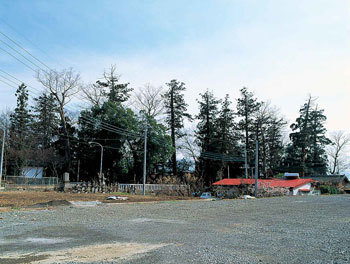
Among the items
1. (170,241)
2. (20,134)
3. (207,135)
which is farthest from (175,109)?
(170,241)

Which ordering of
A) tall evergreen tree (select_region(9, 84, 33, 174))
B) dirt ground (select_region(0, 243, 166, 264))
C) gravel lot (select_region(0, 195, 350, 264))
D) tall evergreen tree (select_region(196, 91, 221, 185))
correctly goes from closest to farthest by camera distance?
dirt ground (select_region(0, 243, 166, 264)), gravel lot (select_region(0, 195, 350, 264)), tall evergreen tree (select_region(9, 84, 33, 174)), tall evergreen tree (select_region(196, 91, 221, 185))

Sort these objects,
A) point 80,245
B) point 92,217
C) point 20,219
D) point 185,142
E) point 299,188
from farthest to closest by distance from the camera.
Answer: point 185,142 → point 299,188 → point 92,217 → point 20,219 → point 80,245

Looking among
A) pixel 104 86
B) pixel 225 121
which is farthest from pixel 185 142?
pixel 104 86

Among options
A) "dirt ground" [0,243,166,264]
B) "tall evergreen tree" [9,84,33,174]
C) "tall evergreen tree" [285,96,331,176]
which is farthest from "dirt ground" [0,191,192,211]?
"tall evergreen tree" [285,96,331,176]

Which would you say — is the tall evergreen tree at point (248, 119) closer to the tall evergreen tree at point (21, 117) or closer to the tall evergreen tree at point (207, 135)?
the tall evergreen tree at point (207, 135)

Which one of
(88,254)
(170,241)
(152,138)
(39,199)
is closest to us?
(88,254)

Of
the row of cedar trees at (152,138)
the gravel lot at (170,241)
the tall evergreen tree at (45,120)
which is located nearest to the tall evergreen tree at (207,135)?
the row of cedar trees at (152,138)

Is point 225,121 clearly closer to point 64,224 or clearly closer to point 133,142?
point 133,142

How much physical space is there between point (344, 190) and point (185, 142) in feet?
82.7

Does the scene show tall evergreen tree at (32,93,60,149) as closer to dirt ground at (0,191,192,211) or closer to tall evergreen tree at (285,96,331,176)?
dirt ground at (0,191,192,211)

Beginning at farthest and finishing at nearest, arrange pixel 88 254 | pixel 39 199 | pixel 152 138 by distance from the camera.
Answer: pixel 152 138 < pixel 39 199 < pixel 88 254

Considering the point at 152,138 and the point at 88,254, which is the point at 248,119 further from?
the point at 88,254

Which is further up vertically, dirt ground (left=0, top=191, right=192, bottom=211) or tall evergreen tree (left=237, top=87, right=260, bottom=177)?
tall evergreen tree (left=237, top=87, right=260, bottom=177)

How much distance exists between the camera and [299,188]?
40938 millimetres
